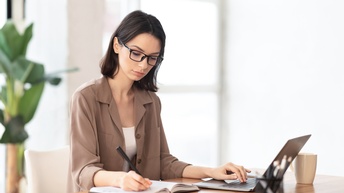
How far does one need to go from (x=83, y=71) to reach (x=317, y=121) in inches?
78.2

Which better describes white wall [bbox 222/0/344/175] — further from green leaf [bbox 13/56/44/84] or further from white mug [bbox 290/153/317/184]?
green leaf [bbox 13/56/44/84]

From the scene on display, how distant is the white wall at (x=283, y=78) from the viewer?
5.08 m

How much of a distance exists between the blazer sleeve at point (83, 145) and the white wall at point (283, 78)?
2.91 m

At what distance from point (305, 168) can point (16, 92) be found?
1654mm

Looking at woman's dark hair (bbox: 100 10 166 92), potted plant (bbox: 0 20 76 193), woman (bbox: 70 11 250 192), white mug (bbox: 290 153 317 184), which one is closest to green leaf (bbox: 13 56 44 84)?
potted plant (bbox: 0 20 76 193)

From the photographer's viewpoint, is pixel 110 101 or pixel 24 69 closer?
pixel 24 69

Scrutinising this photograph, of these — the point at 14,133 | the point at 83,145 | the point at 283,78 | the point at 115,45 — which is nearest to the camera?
the point at 14,133

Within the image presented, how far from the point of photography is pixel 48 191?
2816mm

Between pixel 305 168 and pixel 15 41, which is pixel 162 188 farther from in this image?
pixel 15 41

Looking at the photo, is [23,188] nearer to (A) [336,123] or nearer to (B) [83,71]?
(B) [83,71]

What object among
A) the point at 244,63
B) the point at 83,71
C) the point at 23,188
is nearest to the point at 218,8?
the point at 244,63

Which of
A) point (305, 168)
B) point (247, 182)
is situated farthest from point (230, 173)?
point (305, 168)

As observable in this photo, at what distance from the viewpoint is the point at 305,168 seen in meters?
2.68

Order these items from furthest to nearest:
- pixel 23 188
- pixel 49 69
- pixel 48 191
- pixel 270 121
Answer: pixel 270 121, pixel 49 69, pixel 48 191, pixel 23 188
